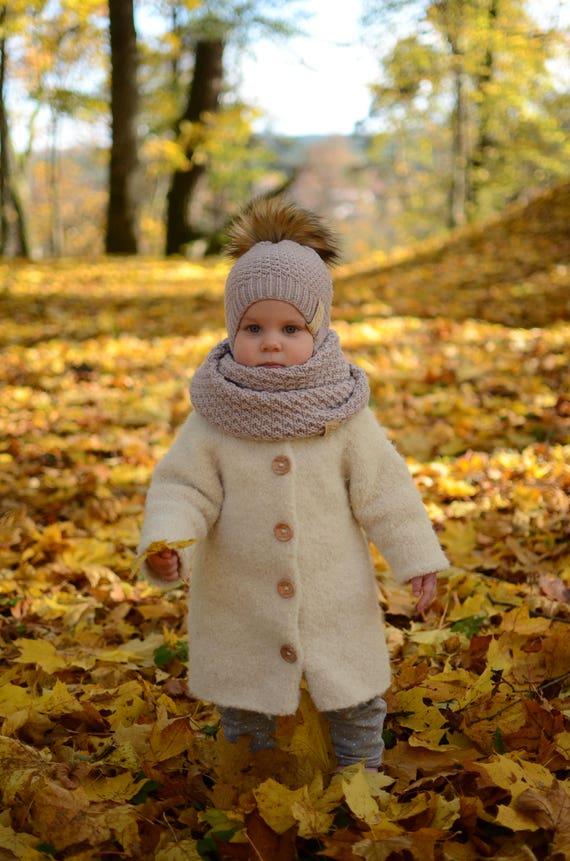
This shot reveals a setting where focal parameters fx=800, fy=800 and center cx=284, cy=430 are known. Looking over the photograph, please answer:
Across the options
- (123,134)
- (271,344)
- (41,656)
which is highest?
(271,344)

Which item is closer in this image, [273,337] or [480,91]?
[273,337]

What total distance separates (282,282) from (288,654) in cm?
90

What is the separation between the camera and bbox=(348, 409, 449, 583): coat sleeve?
1992mm

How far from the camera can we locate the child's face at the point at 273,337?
1.95 metres

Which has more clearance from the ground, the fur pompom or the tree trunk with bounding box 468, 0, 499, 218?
the fur pompom

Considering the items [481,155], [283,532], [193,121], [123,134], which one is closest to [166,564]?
[283,532]

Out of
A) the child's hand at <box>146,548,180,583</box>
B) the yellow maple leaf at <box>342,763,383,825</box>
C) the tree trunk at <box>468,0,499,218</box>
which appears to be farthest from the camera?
the tree trunk at <box>468,0,499,218</box>

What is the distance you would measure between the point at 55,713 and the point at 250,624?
73 centimetres

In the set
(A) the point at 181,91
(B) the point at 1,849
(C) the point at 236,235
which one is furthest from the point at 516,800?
(A) the point at 181,91

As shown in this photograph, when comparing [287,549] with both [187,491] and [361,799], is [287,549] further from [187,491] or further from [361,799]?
[361,799]

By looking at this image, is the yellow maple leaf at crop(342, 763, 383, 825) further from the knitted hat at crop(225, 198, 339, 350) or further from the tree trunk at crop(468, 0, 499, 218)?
the tree trunk at crop(468, 0, 499, 218)

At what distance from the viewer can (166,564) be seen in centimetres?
188

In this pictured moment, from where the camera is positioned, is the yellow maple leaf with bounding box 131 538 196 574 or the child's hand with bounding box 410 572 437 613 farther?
the child's hand with bounding box 410 572 437 613

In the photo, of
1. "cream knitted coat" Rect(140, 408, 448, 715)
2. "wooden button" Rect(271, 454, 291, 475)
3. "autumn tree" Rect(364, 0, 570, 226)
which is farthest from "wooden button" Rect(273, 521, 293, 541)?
"autumn tree" Rect(364, 0, 570, 226)
